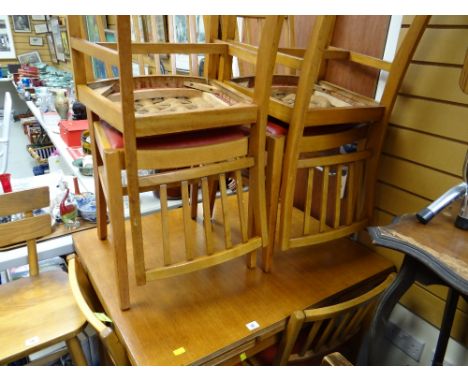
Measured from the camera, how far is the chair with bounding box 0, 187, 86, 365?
3.10 ft

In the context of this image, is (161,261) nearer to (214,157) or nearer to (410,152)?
(214,157)

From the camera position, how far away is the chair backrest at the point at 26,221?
3.59 ft

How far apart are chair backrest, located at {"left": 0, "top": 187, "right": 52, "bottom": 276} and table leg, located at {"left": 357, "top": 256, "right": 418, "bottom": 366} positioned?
1045 mm

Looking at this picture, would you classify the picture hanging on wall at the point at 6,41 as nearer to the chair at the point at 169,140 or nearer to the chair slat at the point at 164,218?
the chair at the point at 169,140

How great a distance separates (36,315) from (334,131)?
1.07 metres

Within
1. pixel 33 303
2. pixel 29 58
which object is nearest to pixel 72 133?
pixel 33 303

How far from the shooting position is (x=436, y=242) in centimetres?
75

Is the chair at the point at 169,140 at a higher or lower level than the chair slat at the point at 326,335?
higher

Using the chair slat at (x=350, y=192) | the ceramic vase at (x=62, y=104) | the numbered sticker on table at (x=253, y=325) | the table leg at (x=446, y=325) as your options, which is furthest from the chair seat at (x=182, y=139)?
the ceramic vase at (x=62, y=104)

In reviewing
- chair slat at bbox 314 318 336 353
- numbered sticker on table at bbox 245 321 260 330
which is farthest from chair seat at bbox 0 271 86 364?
chair slat at bbox 314 318 336 353

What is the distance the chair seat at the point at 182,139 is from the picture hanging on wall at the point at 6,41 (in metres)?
6.22

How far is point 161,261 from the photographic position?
1184 millimetres

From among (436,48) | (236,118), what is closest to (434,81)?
(436,48)

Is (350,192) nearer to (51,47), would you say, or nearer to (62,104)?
(62,104)
